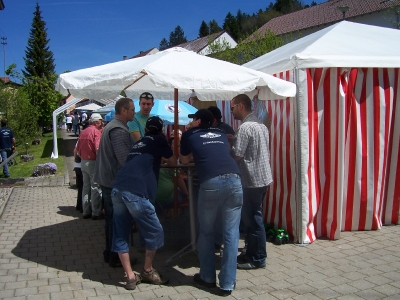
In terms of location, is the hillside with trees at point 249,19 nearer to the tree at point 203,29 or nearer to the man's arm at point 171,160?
the tree at point 203,29

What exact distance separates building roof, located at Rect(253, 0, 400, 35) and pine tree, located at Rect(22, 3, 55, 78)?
35682mm

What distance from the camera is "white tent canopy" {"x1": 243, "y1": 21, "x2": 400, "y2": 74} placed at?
5.11 metres

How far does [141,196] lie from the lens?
379 centimetres

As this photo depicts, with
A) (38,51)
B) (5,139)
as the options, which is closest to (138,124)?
(5,139)

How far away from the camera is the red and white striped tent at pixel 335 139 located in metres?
5.20

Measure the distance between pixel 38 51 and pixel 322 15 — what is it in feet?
140

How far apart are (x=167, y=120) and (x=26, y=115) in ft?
40.1

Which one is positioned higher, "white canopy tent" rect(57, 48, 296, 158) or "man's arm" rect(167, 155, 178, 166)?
"white canopy tent" rect(57, 48, 296, 158)

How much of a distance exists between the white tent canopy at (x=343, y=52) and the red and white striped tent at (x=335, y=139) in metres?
0.01

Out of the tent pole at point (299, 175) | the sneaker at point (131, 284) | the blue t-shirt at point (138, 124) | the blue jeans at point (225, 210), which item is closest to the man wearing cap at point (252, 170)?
the blue jeans at point (225, 210)

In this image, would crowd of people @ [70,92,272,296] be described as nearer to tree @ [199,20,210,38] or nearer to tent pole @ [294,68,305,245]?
tent pole @ [294,68,305,245]

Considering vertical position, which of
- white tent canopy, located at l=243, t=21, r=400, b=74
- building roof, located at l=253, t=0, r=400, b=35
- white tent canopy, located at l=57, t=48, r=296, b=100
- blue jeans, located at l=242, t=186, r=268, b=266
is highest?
building roof, located at l=253, t=0, r=400, b=35

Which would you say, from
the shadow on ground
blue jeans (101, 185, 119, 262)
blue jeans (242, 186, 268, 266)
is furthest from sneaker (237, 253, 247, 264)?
blue jeans (101, 185, 119, 262)

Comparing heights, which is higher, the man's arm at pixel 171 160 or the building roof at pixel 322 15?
the building roof at pixel 322 15
